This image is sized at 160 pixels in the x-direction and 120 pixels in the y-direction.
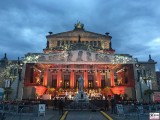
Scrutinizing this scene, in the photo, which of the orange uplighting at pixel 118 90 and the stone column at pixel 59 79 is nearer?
the orange uplighting at pixel 118 90

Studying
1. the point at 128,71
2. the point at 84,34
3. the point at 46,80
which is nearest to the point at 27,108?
the point at 128,71

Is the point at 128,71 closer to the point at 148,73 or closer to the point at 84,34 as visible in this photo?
the point at 148,73

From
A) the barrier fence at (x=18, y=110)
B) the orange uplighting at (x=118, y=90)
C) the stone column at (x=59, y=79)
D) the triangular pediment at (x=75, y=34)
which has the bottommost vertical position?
the barrier fence at (x=18, y=110)

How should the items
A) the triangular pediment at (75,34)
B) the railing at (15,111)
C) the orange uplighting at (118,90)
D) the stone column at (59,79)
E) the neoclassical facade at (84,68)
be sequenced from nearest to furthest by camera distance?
1. the railing at (15,111)
2. the neoclassical facade at (84,68)
3. the orange uplighting at (118,90)
4. the stone column at (59,79)
5. the triangular pediment at (75,34)

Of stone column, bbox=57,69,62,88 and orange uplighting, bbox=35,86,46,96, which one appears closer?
orange uplighting, bbox=35,86,46,96

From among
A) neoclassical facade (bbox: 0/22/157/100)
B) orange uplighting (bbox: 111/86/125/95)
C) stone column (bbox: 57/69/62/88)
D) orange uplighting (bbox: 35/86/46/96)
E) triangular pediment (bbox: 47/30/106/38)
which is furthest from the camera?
triangular pediment (bbox: 47/30/106/38)

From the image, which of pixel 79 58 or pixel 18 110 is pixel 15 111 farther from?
pixel 79 58

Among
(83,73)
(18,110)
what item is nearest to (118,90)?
(83,73)

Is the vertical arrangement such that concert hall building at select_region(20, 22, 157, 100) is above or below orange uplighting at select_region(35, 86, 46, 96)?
above

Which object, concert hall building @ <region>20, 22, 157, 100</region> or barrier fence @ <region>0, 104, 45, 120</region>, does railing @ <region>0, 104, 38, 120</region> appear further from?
concert hall building @ <region>20, 22, 157, 100</region>

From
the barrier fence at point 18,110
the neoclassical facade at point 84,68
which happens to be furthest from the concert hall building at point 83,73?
the barrier fence at point 18,110

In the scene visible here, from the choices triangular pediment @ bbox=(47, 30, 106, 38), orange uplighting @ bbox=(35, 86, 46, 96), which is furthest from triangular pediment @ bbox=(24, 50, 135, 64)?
triangular pediment @ bbox=(47, 30, 106, 38)

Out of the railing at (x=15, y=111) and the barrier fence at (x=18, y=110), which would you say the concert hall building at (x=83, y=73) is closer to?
the barrier fence at (x=18, y=110)

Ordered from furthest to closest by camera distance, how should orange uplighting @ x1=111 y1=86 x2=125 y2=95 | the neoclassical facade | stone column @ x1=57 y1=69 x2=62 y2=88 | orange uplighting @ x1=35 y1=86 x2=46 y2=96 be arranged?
stone column @ x1=57 y1=69 x2=62 y2=88 → orange uplighting @ x1=35 y1=86 x2=46 y2=96 → orange uplighting @ x1=111 y1=86 x2=125 y2=95 → the neoclassical facade
